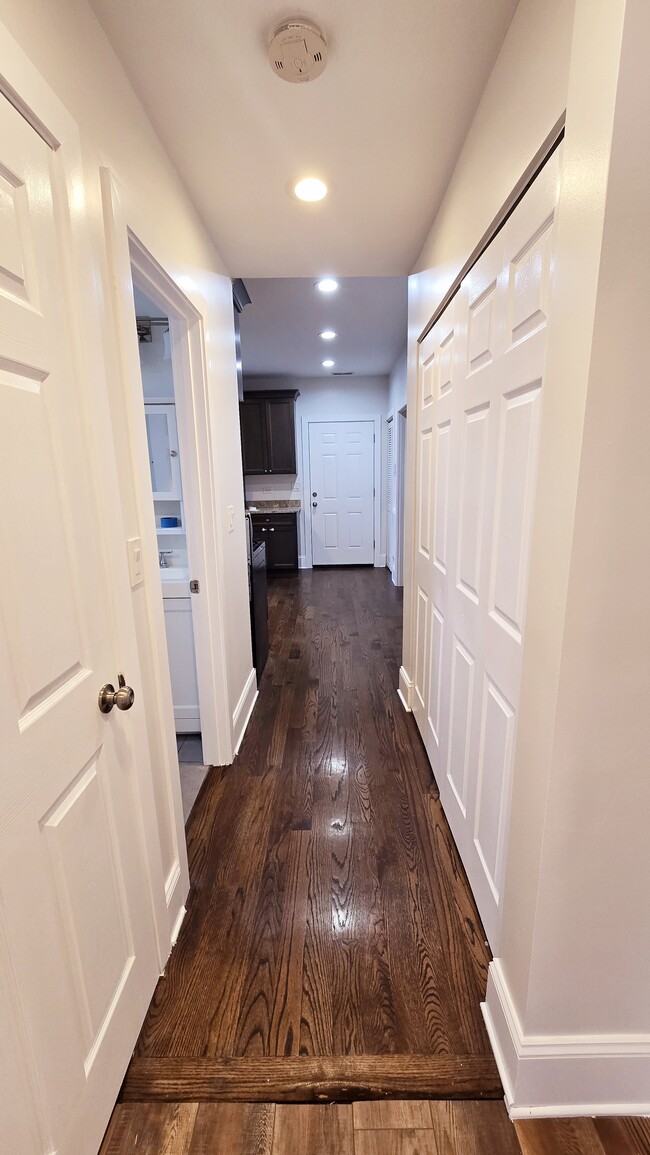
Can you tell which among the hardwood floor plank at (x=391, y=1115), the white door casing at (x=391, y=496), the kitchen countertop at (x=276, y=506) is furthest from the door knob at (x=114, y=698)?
the kitchen countertop at (x=276, y=506)

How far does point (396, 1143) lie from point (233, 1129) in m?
0.34

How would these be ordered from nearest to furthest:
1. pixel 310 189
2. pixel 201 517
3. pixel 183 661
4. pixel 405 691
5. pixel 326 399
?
1. pixel 310 189
2. pixel 201 517
3. pixel 183 661
4. pixel 405 691
5. pixel 326 399

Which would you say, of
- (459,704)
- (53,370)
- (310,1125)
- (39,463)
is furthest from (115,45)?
(310,1125)

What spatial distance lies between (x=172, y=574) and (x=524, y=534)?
1.72m

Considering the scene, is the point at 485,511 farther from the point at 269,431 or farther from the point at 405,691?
the point at 269,431

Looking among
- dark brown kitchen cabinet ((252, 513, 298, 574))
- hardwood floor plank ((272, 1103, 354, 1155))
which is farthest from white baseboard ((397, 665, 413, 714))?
dark brown kitchen cabinet ((252, 513, 298, 574))

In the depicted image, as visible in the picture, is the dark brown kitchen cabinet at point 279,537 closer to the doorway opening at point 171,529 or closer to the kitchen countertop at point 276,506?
the kitchen countertop at point 276,506

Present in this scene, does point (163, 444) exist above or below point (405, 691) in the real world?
above

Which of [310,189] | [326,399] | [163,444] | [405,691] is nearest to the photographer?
[310,189]

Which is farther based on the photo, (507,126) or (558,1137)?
(507,126)

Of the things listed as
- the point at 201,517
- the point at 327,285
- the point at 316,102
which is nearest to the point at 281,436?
the point at 327,285

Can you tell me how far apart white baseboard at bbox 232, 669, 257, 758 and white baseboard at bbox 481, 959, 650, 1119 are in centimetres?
156

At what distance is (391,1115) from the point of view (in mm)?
1007

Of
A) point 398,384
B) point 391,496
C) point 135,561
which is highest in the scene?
point 398,384
